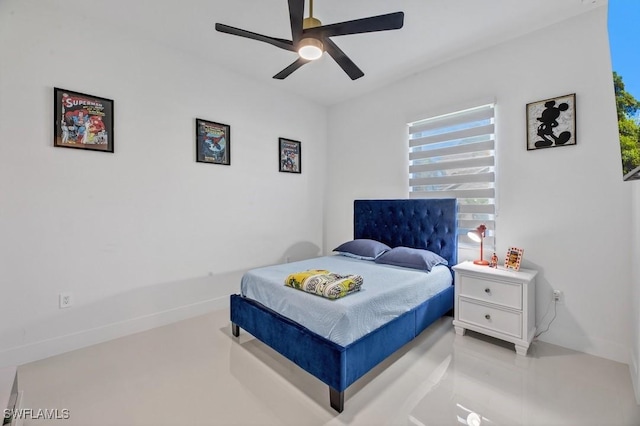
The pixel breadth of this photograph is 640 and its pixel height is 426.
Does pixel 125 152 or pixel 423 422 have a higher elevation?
pixel 125 152

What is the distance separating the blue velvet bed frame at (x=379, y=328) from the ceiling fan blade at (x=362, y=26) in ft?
6.62

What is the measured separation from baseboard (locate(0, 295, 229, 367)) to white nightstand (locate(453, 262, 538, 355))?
2.75 m

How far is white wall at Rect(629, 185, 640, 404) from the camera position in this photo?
1.87 metres

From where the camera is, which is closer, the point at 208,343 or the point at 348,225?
the point at 208,343

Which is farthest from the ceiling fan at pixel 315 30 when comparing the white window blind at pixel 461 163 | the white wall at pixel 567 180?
the white window blind at pixel 461 163

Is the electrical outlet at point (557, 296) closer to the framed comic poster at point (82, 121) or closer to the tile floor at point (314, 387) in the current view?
the tile floor at point (314, 387)

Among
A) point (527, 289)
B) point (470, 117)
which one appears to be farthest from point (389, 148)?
point (527, 289)

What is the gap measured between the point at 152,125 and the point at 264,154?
53.9 inches

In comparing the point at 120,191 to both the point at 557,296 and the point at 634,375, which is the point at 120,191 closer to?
the point at 557,296

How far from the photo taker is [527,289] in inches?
93.9

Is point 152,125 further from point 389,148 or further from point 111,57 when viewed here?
point 389,148

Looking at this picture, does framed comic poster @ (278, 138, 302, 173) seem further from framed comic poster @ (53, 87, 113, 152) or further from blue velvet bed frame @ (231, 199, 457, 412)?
framed comic poster @ (53, 87, 113, 152)

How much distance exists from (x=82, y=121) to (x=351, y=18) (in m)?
2.58

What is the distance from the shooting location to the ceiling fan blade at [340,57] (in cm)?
209
